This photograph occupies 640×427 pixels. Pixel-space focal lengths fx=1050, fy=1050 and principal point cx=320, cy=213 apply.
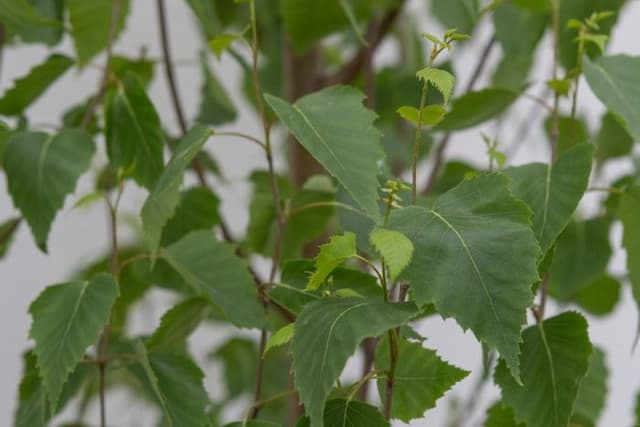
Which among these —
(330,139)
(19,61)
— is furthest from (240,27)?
(19,61)

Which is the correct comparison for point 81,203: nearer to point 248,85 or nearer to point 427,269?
point 427,269

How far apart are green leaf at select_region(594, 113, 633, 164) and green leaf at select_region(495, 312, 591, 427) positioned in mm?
315

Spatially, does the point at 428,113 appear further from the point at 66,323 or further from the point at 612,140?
the point at 612,140

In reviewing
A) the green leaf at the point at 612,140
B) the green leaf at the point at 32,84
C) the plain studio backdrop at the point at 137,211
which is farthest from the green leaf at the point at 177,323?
the plain studio backdrop at the point at 137,211

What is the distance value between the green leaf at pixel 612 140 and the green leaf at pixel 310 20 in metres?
0.20

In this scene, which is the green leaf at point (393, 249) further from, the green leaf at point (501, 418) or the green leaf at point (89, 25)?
the green leaf at point (89, 25)

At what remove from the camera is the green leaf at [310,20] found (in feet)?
2.19

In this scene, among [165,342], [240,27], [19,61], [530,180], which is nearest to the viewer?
[530,180]

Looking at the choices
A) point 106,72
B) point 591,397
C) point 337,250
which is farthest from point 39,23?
point 591,397

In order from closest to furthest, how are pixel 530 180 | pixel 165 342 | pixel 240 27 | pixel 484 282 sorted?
pixel 484 282 → pixel 530 180 → pixel 165 342 → pixel 240 27

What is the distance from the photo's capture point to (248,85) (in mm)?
911

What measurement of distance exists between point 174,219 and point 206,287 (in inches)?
5.8

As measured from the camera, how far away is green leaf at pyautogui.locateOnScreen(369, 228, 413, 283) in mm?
338

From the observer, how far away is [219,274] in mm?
513
